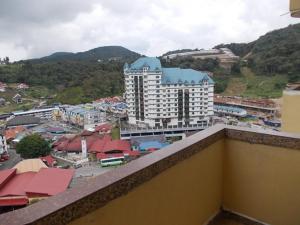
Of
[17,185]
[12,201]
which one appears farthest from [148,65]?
[12,201]

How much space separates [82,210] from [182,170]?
1.80 ft

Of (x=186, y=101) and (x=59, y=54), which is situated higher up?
(x=59, y=54)

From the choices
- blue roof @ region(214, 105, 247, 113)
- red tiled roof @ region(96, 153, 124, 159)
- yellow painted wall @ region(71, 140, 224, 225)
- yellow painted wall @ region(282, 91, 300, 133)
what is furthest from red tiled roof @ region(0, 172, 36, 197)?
blue roof @ region(214, 105, 247, 113)

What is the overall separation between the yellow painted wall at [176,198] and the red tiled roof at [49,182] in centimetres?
749

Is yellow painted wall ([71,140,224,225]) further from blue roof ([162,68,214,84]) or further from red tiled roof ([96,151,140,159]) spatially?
blue roof ([162,68,214,84])

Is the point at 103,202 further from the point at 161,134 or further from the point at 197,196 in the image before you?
the point at 161,134

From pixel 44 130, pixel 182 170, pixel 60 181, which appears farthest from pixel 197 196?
pixel 44 130

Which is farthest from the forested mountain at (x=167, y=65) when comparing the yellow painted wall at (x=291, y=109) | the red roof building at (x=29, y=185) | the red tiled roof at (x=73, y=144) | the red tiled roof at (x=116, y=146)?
the yellow painted wall at (x=291, y=109)

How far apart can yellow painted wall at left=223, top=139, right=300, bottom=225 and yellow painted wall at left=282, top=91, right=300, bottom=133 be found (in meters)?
1.07

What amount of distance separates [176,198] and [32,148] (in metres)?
16.5

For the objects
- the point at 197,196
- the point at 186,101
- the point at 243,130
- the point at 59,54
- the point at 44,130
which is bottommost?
the point at 44,130

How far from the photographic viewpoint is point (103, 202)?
32.9 inches

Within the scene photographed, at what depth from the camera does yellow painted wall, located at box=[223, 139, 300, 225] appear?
4.34 ft

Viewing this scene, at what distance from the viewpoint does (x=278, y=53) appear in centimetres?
3000
